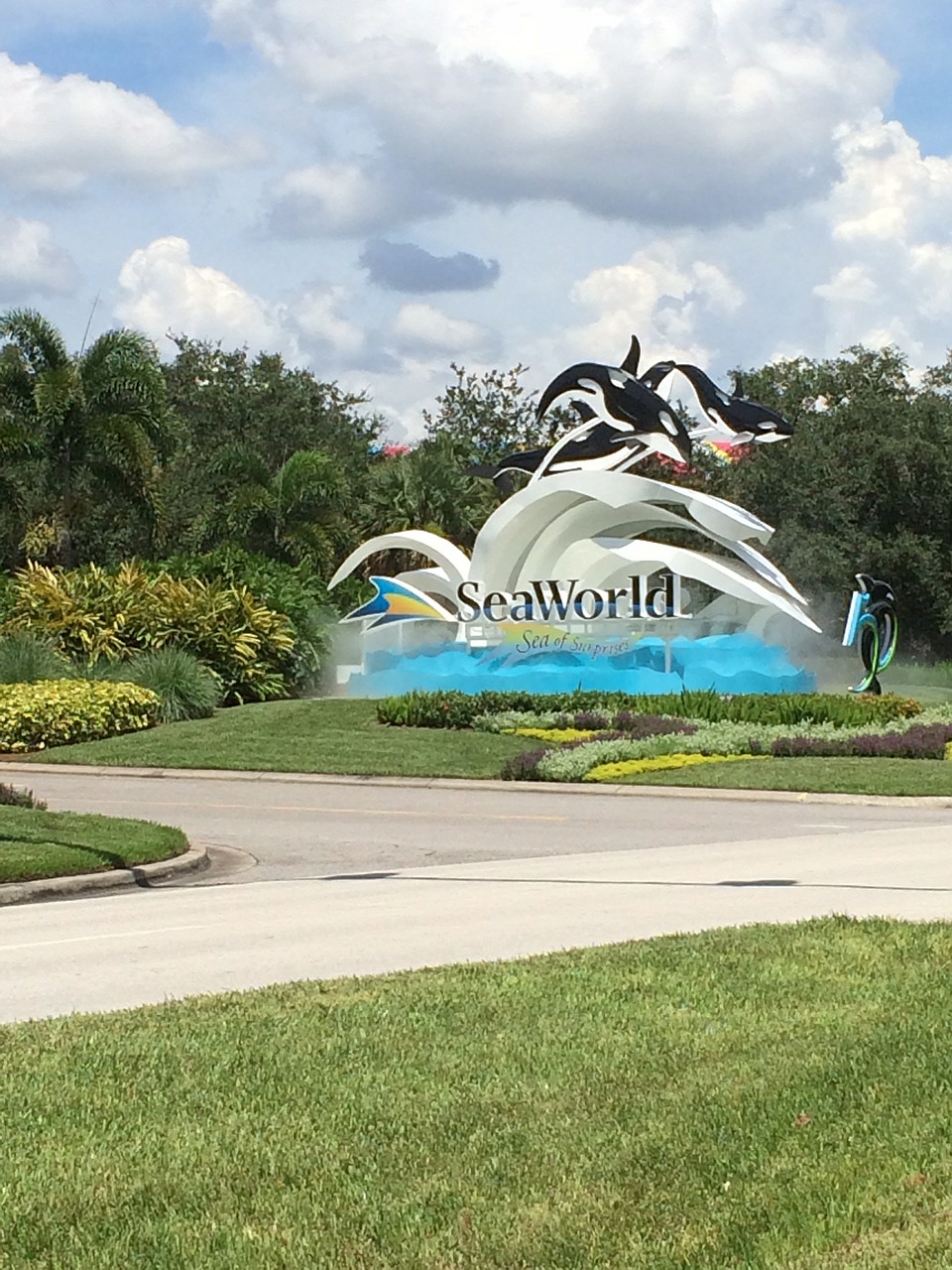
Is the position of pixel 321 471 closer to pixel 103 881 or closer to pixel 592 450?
pixel 592 450

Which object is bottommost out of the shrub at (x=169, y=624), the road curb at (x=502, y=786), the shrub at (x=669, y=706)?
the road curb at (x=502, y=786)

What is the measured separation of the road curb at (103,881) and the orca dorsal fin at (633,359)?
882 inches

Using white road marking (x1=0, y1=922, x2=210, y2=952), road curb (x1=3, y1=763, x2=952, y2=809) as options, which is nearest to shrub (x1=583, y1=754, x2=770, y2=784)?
road curb (x1=3, y1=763, x2=952, y2=809)

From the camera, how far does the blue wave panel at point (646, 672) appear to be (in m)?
32.8

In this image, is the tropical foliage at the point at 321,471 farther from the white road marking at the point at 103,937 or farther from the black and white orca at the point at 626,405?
the white road marking at the point at 103,937

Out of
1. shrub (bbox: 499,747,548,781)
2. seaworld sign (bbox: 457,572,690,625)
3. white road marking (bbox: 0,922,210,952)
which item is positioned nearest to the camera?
white road marking (bbox: 0,922,210,952)

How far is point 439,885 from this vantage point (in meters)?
14.0

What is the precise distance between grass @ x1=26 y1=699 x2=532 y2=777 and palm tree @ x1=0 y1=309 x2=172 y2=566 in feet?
44.6

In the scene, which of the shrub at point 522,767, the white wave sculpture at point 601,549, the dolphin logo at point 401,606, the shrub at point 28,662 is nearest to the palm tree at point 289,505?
the dolphin logo at point 401,606

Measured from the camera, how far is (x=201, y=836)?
1883 cm

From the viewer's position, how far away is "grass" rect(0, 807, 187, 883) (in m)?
14.6

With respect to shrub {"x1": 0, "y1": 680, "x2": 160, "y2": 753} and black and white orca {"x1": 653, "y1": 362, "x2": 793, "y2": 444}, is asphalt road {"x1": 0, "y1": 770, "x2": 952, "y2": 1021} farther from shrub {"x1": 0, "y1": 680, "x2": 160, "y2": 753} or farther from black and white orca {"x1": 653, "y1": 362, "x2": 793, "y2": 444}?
black and white orca {"x1": 653, "y1": 362, "x2": 793, "y2": 444}

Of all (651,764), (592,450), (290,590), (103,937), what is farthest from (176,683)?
(103,937)

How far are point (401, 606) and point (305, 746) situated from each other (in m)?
9.35
